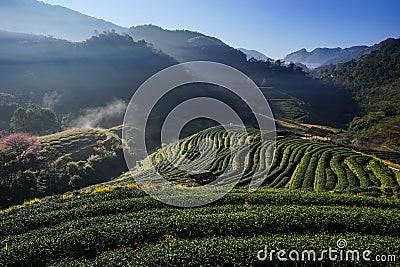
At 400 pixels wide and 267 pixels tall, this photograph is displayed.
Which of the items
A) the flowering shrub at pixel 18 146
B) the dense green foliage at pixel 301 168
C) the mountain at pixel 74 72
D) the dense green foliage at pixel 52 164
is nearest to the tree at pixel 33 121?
the mountain at pixel 74 72

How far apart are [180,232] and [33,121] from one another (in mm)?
90733

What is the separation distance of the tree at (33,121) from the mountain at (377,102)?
99609 mm

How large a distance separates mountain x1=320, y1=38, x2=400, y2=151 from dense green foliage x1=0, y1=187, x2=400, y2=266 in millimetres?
68056

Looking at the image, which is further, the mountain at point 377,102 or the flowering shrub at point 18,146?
the mountain at point 377,102

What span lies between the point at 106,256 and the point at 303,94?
20375cm

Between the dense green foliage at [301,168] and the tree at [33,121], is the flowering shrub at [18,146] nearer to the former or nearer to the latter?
the dense green foliage at [301,168]

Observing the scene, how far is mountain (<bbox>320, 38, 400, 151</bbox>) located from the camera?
89750mm

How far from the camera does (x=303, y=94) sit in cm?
19788

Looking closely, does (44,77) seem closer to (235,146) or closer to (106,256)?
(235,146)

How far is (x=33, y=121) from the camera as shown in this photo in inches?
3492

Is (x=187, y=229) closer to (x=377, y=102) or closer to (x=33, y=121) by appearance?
(x=33, y=121)

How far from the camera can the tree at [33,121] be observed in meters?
86.9

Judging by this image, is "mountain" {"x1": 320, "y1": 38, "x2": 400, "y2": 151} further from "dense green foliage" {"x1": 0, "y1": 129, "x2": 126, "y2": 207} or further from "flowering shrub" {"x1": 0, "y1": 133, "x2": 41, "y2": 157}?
"flowering shrub" {"x1": 0, "y1": 133, "x2": 41, "y2": 157}

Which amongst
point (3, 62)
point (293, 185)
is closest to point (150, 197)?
point (293, 185)
